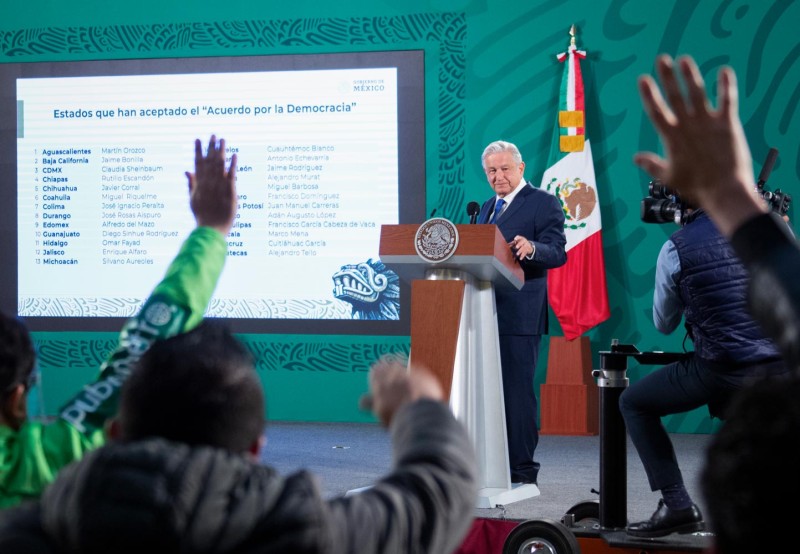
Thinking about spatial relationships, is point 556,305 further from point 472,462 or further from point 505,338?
point 472,462

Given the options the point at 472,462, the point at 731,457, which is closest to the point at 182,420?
the point at 472,462

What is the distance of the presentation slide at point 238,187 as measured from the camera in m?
6.84

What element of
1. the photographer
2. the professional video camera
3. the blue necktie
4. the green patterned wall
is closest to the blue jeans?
the photographer

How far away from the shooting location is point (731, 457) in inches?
23.2

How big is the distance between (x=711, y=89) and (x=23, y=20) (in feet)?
16.6

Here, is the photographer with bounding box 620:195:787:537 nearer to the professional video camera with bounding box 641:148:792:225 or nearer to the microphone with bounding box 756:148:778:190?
the professional video camera with bounding box 641:148:792:225

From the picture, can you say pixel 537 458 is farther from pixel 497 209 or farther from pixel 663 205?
pixel 663 205

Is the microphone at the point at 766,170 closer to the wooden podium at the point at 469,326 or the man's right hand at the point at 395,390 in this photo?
the wooden podium at the point at 469,326

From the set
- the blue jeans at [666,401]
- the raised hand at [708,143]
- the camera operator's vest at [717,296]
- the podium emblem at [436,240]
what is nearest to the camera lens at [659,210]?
the camera operator's vest at [717,296]

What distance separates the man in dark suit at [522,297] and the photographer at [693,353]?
97 cm

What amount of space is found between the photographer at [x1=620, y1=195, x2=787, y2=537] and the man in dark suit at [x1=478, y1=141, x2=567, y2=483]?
3.17 feet

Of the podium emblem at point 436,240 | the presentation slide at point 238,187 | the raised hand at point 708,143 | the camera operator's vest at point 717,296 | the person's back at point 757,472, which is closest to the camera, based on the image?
the person's back at point 757,472

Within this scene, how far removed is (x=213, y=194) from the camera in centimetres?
141

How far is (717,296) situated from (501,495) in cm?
132
